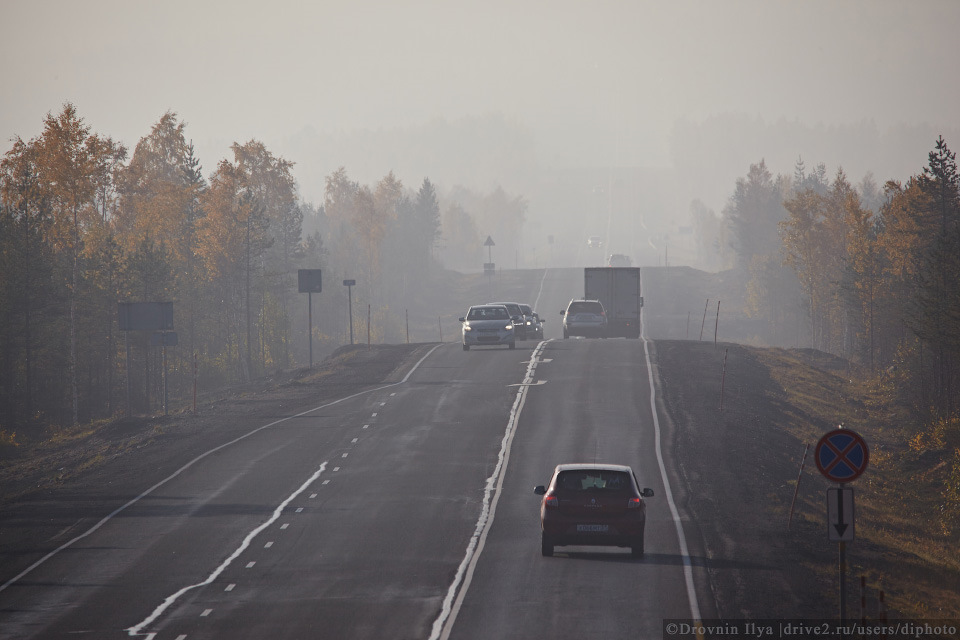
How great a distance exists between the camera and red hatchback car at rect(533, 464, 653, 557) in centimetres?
1897

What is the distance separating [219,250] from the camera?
242 ft

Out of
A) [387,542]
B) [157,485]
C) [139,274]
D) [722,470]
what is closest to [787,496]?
[722,470]

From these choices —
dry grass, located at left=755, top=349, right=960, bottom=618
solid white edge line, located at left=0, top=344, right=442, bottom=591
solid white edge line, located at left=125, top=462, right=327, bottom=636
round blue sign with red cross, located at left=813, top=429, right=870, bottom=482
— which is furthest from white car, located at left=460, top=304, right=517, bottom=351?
round blue sign with red cross, located at left=813, top=429, right=870, bottom=482

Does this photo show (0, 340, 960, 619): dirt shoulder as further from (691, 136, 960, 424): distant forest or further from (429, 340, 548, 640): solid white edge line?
(429, 340, 548, 640): solid white edge line

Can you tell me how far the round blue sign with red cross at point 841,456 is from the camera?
46.5 ft

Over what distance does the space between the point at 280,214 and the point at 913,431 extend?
6553 centimetres

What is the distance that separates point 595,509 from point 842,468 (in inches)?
228

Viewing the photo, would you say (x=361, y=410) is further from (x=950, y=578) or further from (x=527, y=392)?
(x=950, y=578)

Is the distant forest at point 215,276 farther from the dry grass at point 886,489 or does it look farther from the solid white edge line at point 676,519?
the solid white edge line at point 676,519

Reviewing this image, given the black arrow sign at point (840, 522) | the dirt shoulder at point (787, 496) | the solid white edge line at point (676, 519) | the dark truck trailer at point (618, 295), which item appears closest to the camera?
the black arrow sign at point (840, 522)

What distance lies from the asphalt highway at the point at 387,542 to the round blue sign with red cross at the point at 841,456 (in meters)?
3.37

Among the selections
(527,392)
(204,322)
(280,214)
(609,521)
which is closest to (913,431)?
(527,392)

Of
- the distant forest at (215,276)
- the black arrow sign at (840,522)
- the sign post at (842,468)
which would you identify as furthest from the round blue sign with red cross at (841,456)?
the distant forest at (215,276)

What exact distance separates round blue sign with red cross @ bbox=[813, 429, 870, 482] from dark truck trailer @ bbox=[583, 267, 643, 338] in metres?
44.4
